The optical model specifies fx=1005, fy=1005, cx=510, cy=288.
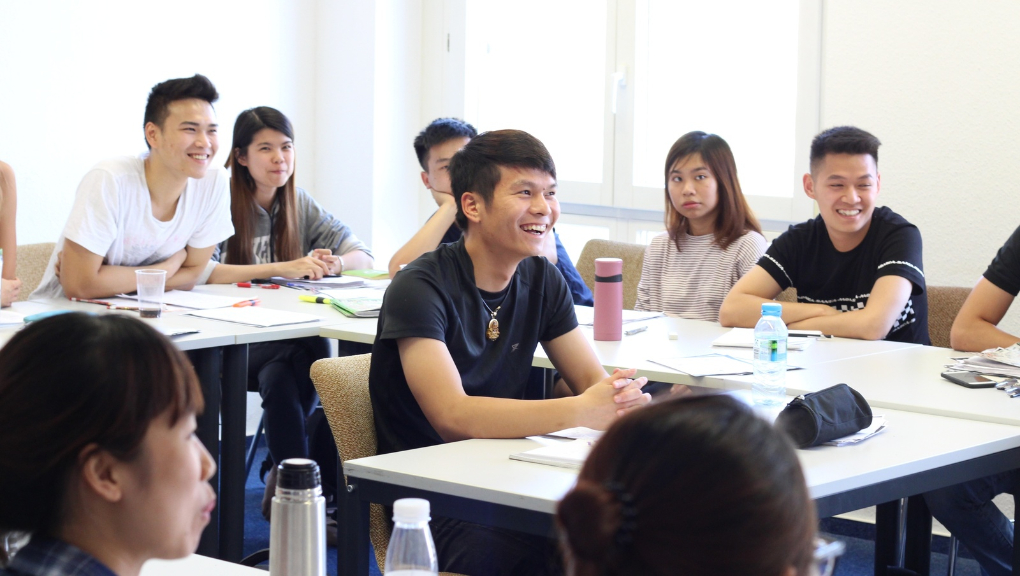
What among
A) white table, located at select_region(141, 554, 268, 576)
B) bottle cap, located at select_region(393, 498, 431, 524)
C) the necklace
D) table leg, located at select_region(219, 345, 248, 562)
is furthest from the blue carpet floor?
bottle cap, located at select_region(393, 498, 431, 524)

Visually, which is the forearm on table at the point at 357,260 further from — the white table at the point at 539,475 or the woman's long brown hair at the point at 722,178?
the white table at the point at 539,475

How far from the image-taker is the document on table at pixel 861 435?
5.87ft

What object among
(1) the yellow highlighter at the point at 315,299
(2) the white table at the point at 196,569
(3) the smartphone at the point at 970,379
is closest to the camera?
(2) the white table at the point at 196,569

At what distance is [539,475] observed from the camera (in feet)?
5.32

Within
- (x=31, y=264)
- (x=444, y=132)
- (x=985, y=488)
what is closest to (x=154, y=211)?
(x=31, y=264)

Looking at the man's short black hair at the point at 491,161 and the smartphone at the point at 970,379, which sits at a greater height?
the man's short black hair at the point at 491,161

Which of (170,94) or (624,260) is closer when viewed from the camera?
(170,94)

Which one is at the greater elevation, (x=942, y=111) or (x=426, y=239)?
(x=942, y=111)

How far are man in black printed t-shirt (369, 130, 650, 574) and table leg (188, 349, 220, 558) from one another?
87cm

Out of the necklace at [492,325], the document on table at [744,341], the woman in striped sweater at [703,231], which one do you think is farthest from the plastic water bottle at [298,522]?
the woman in striped sweater at [703,231]

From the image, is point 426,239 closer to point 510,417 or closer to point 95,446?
point 510,417

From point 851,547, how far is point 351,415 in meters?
2.18

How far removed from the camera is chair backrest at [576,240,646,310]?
12.4 ft

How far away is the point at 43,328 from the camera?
0.93m
